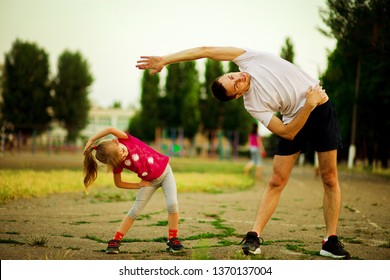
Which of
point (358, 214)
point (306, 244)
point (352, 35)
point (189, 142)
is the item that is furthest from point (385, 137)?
point (189, 142)

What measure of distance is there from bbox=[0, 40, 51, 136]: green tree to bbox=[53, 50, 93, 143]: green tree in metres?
2.97

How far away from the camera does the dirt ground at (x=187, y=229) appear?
347 cm

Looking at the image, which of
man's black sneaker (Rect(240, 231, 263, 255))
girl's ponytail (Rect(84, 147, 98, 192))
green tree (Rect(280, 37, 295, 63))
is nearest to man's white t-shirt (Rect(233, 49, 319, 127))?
man's black sneaker (Rect(240, 231, 263, 255))

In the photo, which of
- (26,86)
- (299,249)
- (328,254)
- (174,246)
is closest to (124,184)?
(174,246)

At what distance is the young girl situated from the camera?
3434 millimetres

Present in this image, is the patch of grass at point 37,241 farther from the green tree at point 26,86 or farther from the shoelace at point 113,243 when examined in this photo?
the green tree at point 26,86

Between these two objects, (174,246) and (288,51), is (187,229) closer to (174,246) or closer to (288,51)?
(174,246)

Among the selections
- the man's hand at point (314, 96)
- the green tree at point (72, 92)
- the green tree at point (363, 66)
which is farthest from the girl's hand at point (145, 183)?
the green tree at point (72, 92)

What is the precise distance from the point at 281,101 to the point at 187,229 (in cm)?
173

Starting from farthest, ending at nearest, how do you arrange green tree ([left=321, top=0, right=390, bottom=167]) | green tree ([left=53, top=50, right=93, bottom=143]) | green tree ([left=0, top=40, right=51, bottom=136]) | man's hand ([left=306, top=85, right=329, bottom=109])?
green tree ([left=53, top=50, right=93, bottom=143]) → green tree ([left=0, top=40, right=51, bottom=136]) → green tree ([left=321, top=0, right=390, bottom=167]) → man's hand ([left=306, top=85, right=329, bottom=109])

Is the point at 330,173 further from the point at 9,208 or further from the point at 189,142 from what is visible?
the point at 189,142

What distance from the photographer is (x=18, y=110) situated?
20297mm

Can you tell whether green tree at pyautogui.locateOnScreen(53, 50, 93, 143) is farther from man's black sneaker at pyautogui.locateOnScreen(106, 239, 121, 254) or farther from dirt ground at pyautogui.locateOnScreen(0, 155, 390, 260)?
man's black sneaker at pyautogui.locateOnScreen(106, 239, 121, 254)
